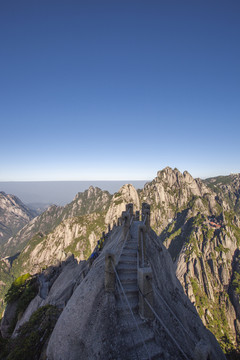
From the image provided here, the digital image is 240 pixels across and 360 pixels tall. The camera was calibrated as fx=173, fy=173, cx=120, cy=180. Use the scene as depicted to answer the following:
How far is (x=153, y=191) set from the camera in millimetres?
188625

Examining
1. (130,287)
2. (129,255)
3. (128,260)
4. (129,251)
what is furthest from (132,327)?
(129,251)

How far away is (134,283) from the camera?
10.3 metres

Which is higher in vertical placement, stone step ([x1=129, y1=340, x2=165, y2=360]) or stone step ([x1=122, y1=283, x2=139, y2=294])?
stone step ([x1=122, y1=283, x2=139, y2=294])

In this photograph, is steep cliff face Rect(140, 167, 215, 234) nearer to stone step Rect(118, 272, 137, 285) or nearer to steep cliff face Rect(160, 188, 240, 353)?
steep cliff face Rect(160, 188, 240, 353)

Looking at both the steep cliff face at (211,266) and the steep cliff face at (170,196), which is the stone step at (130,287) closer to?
the steep cliff face at (211,266)

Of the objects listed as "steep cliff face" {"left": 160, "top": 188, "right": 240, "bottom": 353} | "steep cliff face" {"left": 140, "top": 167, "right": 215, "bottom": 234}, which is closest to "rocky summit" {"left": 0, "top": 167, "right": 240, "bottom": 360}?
"steep cliff face" {"left": 160, "top": 188, "right": 240, "bottom": 353}

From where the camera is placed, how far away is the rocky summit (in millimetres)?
8273

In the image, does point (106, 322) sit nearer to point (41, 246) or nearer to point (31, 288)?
point (31, 288)

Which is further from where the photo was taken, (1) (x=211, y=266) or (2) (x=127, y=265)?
(1) (x=211, y=266)

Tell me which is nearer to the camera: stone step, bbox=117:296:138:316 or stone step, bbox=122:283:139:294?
stone step, bbox=117:296:138:316

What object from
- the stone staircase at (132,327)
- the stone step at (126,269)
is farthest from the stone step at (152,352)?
the stone step at (126,269)

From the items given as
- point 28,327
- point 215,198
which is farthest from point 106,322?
point 215,198

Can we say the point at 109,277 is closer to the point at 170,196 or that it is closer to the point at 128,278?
the point at 128,278

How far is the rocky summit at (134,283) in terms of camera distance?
8.27 metres
